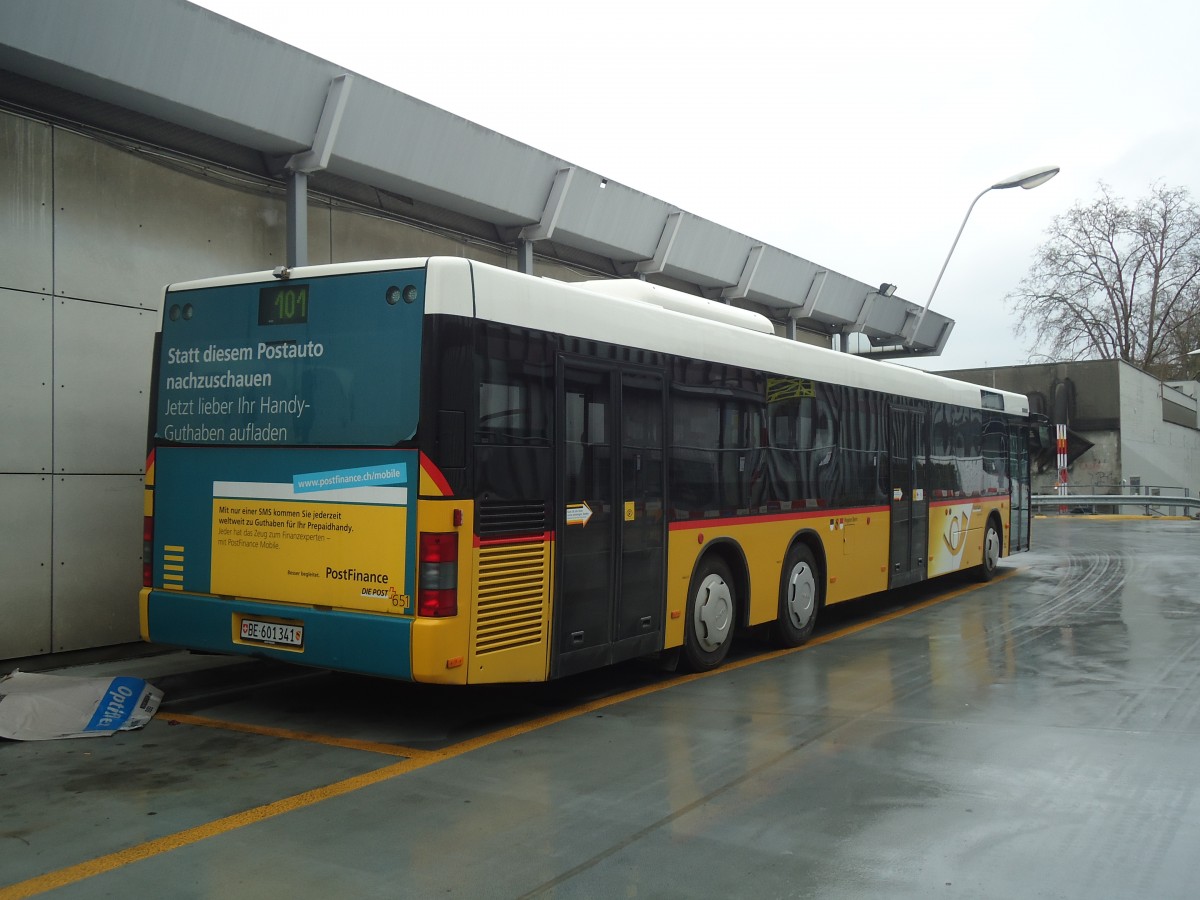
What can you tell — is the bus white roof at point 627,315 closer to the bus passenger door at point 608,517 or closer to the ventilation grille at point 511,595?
the bus passenger door at point 608,517

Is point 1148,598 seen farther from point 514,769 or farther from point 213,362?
point 213,362

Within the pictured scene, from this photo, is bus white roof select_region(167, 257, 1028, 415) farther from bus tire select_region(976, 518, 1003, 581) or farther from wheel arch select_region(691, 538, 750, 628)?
bus tire select_region(976, 518, 1003, 581)

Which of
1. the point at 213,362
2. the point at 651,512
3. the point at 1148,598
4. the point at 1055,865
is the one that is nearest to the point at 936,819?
the point at 1055,865

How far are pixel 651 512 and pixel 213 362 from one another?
127 inches

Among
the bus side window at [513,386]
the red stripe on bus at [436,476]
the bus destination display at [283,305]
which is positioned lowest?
the red stripe on bus at [436,476]

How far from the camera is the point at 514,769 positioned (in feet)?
20.2

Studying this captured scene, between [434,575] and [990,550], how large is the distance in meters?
12.1

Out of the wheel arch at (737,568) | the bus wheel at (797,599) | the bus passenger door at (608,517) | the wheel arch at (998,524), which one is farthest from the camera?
the wheel arch at (998,524)

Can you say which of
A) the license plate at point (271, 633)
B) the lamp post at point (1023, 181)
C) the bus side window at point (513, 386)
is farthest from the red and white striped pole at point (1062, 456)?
the license plate at point (271, 633)

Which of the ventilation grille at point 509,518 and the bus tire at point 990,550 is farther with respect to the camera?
the bus tire at point 990,550

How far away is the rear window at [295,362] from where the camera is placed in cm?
657

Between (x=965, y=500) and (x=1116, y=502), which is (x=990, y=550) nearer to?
(x=965, y=500)

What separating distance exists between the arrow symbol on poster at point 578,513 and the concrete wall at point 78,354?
15.0 ft

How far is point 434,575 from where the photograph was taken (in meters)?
6.38
